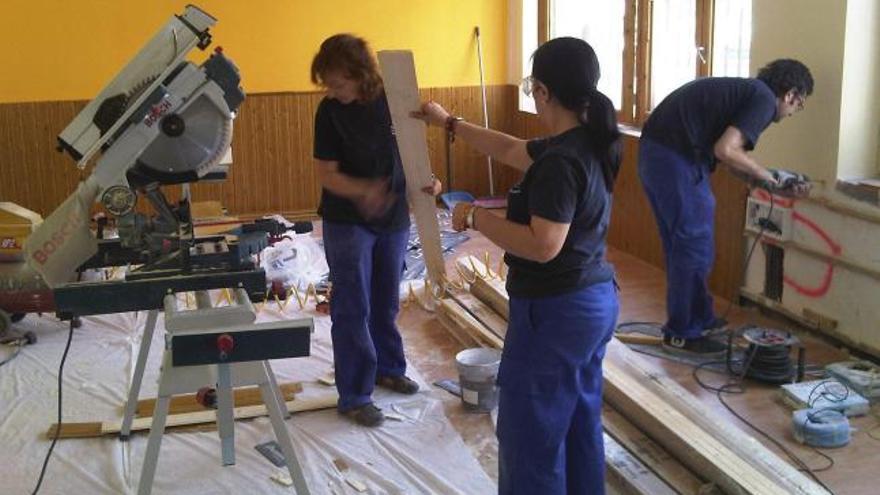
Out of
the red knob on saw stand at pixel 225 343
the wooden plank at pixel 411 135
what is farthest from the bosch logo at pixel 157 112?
the wooden plank at pixel 411 135

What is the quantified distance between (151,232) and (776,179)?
2.80 meters

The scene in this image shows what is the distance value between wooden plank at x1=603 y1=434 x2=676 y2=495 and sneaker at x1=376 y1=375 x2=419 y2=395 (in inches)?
36.7

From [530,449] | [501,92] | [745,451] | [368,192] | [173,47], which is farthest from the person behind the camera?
[501,92]

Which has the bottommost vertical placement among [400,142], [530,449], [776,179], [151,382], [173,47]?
[151,382]

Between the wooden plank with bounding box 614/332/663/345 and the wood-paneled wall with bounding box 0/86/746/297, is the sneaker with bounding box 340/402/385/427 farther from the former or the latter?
the wood-paneled wall with bounding box 0/86/746/297

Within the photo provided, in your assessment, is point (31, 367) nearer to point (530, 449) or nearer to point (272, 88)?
point (530, 449)

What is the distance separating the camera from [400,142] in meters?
3.02

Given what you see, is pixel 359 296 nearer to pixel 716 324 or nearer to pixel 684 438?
pixel 684 438

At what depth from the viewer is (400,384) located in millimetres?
3689

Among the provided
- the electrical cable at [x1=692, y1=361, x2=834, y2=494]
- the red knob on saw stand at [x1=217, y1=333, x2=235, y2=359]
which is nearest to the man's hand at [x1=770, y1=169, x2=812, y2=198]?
the electrical cable at [x1=692, y1=361, x2=834, y2=494]

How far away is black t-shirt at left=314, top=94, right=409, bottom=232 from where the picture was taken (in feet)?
10.4

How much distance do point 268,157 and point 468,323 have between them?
3.87 metres

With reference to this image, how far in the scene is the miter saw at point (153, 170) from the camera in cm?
232

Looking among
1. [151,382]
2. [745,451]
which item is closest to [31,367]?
[151,382]
